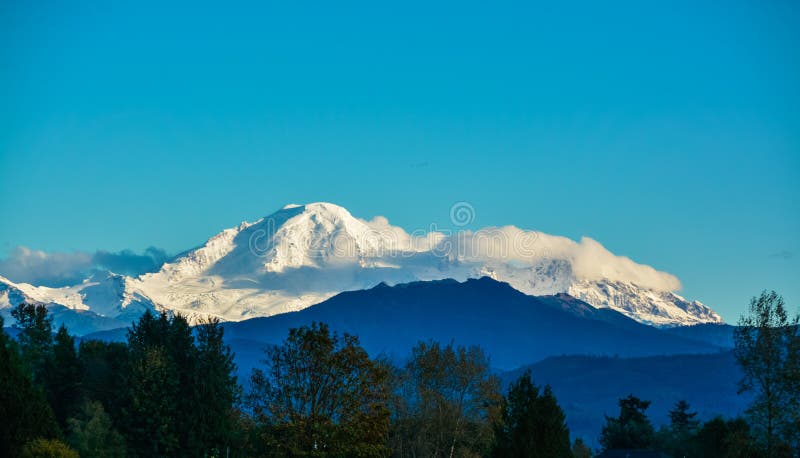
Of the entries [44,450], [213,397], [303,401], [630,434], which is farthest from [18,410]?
[630,434]

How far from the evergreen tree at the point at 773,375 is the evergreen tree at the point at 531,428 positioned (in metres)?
13.2

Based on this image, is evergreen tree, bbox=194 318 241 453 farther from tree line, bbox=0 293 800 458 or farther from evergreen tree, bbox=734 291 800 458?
evergreen tree, bbox=734 291 800 458

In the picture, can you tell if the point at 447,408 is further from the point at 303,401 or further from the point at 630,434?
the point at 630,434

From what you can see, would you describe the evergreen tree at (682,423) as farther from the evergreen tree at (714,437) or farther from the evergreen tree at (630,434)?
the evergreen tree at (714,437)

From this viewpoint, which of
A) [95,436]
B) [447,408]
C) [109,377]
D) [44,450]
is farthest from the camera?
[109,377]

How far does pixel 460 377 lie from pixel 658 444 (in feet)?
190

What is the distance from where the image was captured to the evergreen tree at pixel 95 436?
251 feet

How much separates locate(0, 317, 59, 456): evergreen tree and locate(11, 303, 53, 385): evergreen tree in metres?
26.7

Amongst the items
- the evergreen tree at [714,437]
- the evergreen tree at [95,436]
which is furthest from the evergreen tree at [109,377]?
the evergreen tree at [714,437]

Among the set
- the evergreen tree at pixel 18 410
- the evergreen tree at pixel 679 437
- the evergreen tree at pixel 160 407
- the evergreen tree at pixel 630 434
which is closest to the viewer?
the evergreen tree at pixel 18 410

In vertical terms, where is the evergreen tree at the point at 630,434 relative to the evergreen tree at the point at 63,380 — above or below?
below

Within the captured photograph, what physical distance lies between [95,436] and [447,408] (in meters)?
28.6

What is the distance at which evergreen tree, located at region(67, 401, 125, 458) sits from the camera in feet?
251

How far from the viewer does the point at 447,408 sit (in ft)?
279
